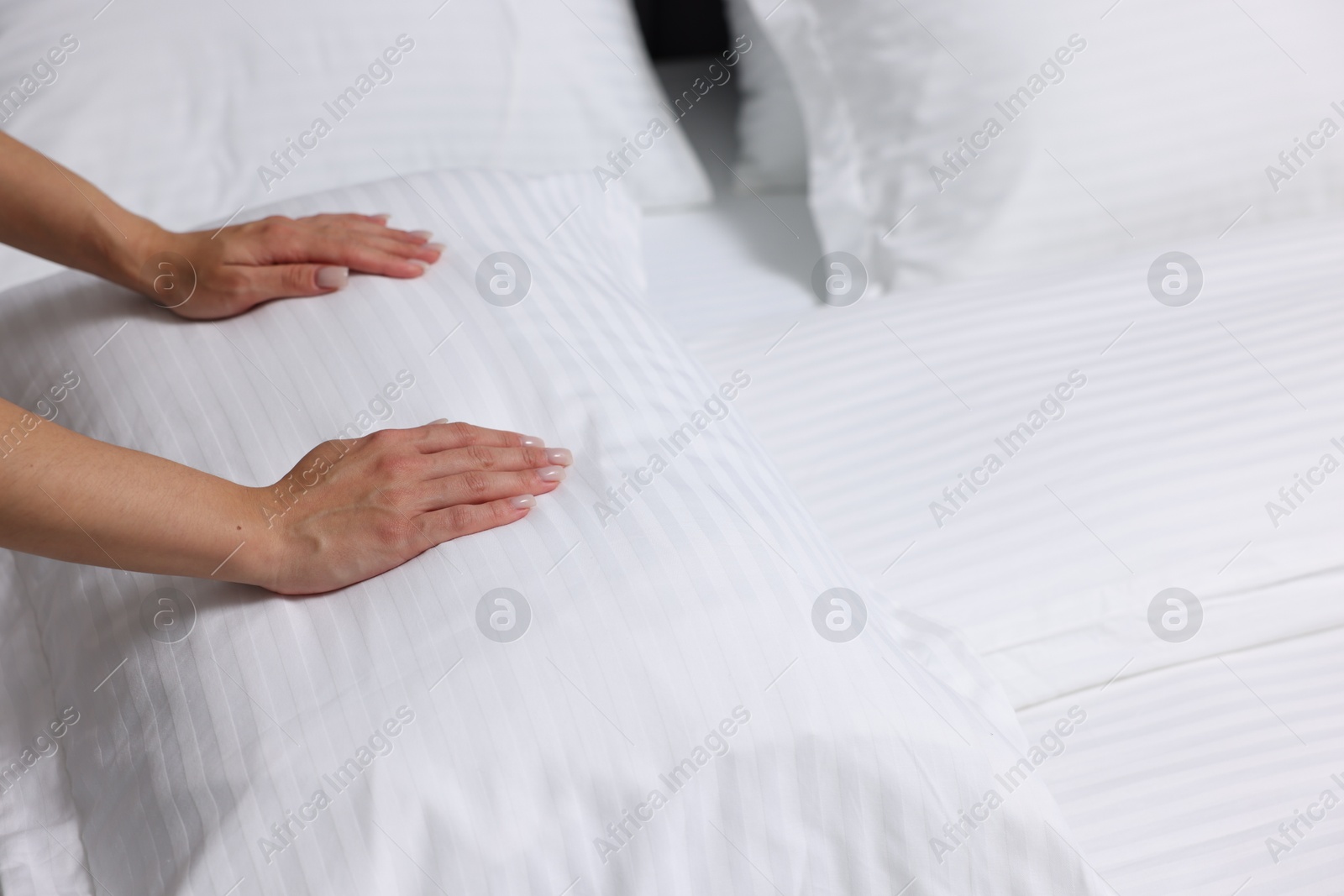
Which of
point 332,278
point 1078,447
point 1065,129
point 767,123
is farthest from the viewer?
point 767,123

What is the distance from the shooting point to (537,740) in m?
0.54

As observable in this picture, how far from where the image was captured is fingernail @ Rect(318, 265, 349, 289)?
0.77 metres

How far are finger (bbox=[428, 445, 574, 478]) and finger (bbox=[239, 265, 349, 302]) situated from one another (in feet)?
0.69

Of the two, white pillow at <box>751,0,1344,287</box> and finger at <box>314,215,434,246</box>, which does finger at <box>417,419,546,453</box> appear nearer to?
finger at <box>314,215,434,246</box>

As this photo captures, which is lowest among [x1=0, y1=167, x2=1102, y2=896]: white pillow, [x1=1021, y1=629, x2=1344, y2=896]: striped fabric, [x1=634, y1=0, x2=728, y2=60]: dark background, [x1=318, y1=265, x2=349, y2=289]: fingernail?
[x1=1021, y1=629, x2=1344, y2=896]: striped fabric

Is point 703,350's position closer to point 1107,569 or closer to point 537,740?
point 1107,569

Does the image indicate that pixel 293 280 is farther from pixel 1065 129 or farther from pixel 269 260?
pixel 1065 129

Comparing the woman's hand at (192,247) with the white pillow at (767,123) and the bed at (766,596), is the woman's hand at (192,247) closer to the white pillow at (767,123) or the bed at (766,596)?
the bed at (766,596)

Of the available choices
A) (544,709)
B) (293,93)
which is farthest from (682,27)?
(544,709)

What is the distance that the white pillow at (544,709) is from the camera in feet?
1.75

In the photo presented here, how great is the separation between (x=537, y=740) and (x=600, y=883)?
0.09m

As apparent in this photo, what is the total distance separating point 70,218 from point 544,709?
59 cm

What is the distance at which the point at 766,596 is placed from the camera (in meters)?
0.59

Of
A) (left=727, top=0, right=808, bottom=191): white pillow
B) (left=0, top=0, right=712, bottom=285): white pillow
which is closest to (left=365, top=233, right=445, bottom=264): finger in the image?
(left=0, top=0, right=712, bottom=285): white pillow
